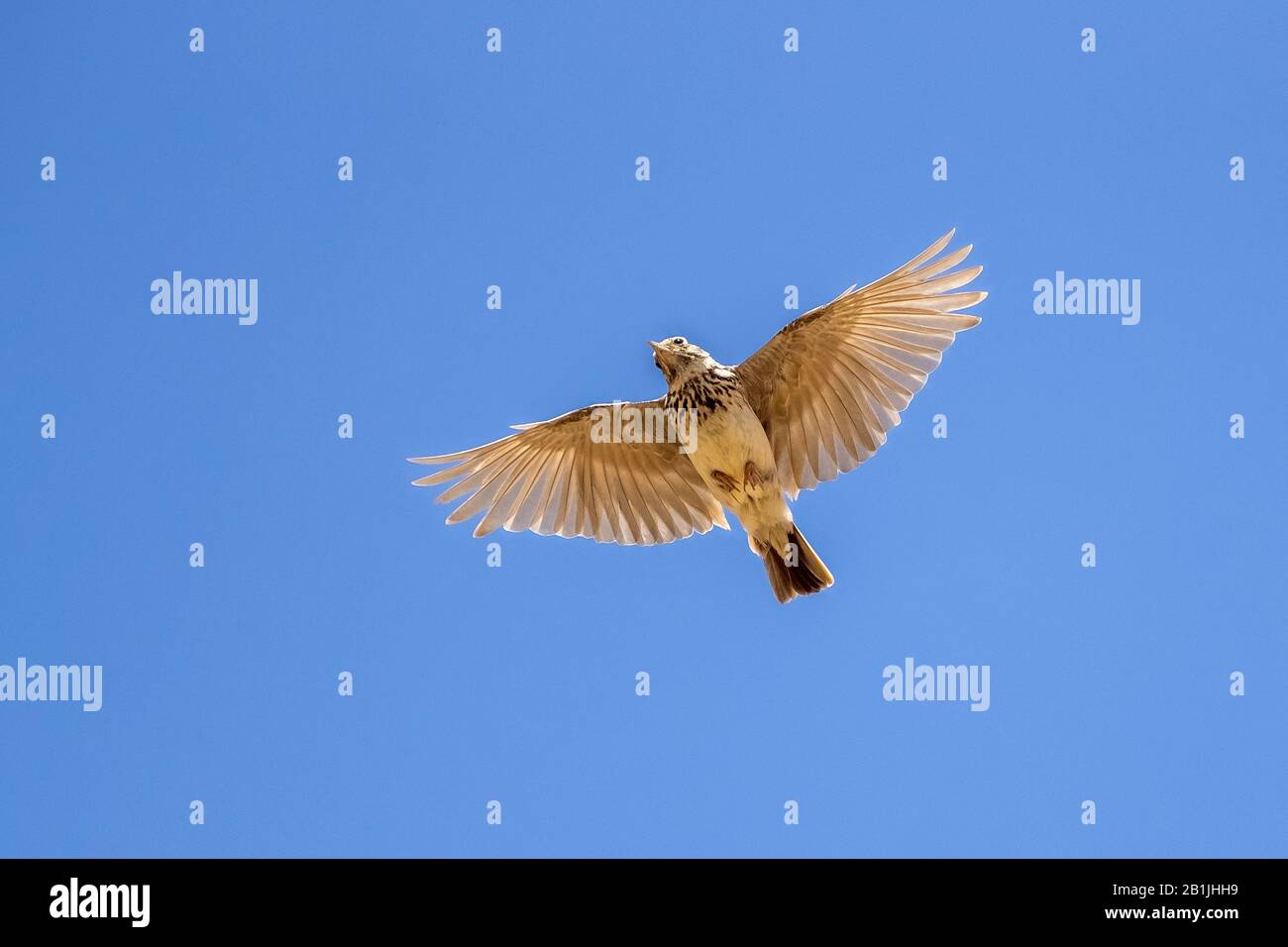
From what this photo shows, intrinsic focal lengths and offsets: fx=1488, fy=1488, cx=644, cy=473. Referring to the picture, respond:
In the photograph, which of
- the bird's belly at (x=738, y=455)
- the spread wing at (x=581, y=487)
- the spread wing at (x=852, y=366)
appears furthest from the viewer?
the spread wing at (x=581, y=487)

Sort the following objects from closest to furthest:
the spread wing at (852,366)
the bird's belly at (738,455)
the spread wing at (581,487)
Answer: the spread wing at (852,366), the bird's belly at (738,455), the spread wing at (581,487)

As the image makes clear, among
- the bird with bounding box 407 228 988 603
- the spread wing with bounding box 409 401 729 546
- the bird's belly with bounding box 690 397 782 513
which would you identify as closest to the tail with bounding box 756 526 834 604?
the bird with bounding box 407 228 988 603

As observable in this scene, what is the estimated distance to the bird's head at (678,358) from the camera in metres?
10.5

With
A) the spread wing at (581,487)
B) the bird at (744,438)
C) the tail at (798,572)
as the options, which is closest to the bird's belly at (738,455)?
the bird at (744,438)

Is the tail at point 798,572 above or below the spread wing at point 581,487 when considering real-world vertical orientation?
below

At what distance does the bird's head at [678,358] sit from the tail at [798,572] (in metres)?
1.34

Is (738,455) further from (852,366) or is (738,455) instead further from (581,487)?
(581,487)

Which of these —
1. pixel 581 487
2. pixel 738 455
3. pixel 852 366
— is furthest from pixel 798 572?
pixel 581 487

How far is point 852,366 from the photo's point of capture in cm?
1049

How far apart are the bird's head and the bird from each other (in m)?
0.01

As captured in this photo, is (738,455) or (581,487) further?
(581,487)

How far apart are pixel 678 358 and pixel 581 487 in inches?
58.6

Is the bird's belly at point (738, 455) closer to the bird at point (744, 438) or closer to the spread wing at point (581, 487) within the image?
the bird at point (744, 438)

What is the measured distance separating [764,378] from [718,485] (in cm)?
84
